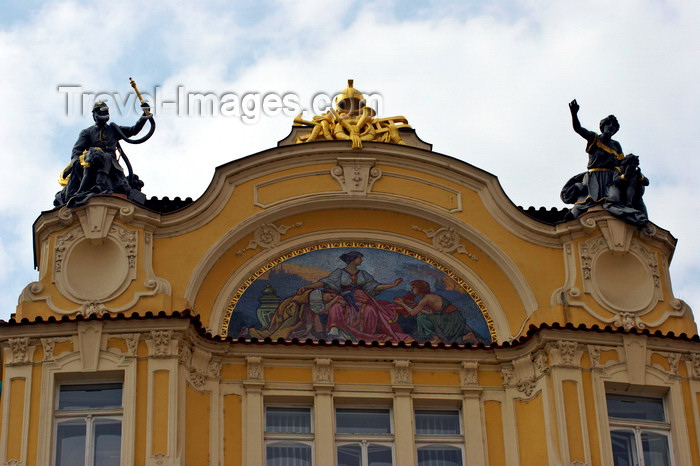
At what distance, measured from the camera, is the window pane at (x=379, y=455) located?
794 inches

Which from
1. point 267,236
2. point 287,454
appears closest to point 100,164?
point 267,236

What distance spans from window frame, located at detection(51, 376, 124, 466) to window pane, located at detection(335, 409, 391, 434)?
289 centimetres

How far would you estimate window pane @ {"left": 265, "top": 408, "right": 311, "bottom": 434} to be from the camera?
66.6 ft

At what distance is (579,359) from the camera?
20.4m

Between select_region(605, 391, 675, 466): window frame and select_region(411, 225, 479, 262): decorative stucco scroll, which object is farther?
select_region(411, 225, 479, 262): decorative stucco scroll

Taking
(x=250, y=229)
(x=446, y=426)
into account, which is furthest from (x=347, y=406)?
(x=250, y=229)

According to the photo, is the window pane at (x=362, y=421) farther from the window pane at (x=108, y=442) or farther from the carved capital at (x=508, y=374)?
the window pane at (x=108, y=442)

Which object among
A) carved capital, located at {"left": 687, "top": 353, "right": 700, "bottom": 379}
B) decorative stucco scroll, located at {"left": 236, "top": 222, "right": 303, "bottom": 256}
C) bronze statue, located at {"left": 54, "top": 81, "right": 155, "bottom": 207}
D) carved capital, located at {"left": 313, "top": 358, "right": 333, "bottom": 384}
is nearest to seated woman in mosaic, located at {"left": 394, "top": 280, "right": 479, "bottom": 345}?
carved capital, located at {"left": 313, "top": 358, "right": 333, "bottom": 384}

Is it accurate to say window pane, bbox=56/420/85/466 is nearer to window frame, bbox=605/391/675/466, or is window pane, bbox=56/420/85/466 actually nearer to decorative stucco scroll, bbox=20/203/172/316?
decorative stucco scroll, bbox=20/203/172/316

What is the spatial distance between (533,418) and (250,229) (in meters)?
4.72

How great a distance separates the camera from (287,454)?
2006cm

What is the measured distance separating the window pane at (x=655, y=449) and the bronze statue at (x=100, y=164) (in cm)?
766

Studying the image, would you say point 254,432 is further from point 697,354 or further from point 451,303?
point 697,354

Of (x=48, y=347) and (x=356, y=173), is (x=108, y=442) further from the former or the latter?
(x=356, y=173)
